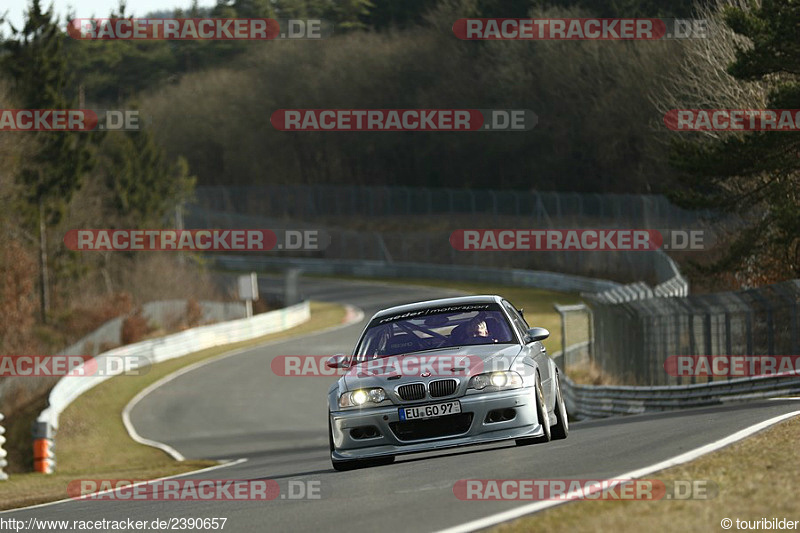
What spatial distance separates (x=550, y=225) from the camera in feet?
223

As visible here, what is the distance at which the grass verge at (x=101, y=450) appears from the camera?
A: 1875 cm

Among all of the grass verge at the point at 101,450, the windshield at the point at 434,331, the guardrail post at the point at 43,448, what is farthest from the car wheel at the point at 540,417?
the guardrail post at the point at 43,448

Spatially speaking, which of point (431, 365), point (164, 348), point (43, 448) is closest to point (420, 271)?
point (164, 348)

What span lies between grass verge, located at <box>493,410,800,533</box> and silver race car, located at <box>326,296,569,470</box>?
6.95ft

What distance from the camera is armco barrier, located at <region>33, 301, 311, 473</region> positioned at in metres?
24.3

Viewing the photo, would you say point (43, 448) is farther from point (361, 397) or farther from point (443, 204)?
point (443, 204)

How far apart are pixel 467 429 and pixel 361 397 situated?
3.34ft

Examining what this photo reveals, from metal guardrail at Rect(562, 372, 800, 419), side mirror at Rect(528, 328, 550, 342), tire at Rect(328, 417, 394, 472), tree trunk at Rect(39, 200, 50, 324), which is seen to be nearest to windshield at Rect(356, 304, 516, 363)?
side mirror at Rect(528, 328, 550, 342)

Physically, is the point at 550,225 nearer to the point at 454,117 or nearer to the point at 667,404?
the point at 454,117

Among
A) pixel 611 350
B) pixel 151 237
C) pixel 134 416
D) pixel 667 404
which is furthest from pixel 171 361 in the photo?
pixel 151 237

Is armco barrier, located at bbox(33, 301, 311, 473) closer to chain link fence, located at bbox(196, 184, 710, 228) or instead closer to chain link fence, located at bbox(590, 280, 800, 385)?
chain link fence, located at bbox(590, 280, 800, 385)

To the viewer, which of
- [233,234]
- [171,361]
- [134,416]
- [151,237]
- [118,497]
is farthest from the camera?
[233,234]

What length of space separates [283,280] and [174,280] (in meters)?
6.97

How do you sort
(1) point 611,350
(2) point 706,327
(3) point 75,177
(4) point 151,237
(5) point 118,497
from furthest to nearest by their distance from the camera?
1. (4) point 151,237
2. (3) point 75,177
3. (1) point 611,350
4. (2) point 706,327
5. (5) point 118,497
